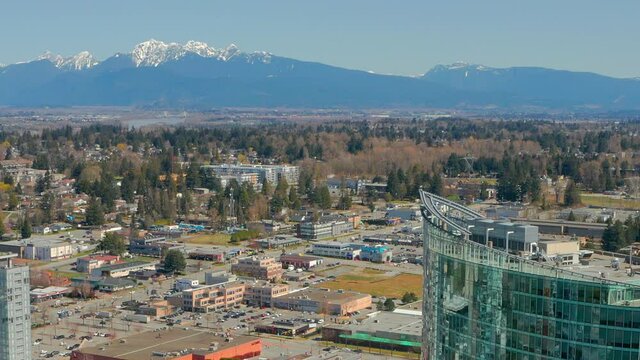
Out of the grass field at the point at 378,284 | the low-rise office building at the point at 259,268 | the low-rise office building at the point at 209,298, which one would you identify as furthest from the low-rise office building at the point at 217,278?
the grass field at the point at 378,284

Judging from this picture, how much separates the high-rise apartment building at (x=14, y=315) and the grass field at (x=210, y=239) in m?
20.2

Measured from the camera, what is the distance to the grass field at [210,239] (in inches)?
1618

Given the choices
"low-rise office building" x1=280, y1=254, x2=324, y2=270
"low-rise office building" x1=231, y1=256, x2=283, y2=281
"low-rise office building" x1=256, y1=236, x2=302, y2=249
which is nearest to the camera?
"low-rise office building" x1=231, y1=256, x2=283, y2=281

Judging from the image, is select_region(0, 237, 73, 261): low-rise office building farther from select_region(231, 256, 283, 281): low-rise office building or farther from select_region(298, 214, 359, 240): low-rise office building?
select_region(298, 214, 359, 240): low-rise office building

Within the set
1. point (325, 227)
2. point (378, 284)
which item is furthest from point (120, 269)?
point (325, 227)

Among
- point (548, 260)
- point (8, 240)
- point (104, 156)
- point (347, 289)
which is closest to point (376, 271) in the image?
point (347, 289)

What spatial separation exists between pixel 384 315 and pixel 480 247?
15733mm

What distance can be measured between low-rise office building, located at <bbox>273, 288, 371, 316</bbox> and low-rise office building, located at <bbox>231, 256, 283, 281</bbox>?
11.2 ft

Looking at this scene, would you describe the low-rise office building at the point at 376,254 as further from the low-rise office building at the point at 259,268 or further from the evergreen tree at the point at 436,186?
the evergreen tree at the point at 436,186

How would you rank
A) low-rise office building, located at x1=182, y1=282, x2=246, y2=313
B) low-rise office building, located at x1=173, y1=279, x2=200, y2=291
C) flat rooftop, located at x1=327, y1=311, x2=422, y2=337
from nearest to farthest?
flat rooftop, located at x1=327, y1=311, x2=422, y2=337 < low-rise office building, located at x1=182, y1=282, x2=246, y2=313 < low-rise office building, located at x1=173, y1=279, x2=200, y2=291

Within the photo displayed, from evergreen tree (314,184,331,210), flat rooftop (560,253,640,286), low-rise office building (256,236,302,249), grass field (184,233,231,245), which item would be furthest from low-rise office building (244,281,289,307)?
evergreen tree (314,184,331,210)

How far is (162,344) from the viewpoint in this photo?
22.7 metres

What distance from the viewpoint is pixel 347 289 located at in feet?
105

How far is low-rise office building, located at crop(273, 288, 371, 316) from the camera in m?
28.4
